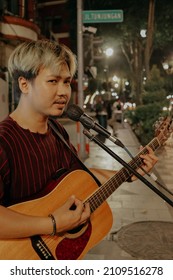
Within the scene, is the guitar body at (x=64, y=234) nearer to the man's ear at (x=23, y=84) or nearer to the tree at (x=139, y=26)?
the man's ear at (x=23, y=84)

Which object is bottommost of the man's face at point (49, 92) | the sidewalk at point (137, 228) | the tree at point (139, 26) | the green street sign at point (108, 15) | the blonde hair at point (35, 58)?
the sidewalk at point (137, 228)

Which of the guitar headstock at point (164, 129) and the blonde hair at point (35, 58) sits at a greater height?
the blonde hair at point (35, 58)

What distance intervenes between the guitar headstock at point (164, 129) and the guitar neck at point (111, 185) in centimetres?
6

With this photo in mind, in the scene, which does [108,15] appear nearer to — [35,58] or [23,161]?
[35,58]

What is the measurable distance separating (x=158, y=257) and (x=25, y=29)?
12590mm

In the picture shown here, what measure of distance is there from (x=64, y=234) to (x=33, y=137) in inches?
24.8

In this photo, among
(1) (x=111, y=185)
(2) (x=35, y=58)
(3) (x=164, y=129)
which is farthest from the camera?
(3) (x=164, y=129)

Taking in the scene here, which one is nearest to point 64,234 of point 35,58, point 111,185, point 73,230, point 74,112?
point 73,230

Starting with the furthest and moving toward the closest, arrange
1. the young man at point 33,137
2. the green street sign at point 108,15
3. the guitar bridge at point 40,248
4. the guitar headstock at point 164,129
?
the green street sign at point 108,15
the guitar headstock at point 164,129
the guitar bridge at point 40,248
the young man at point 33,137

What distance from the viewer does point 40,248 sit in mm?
2055

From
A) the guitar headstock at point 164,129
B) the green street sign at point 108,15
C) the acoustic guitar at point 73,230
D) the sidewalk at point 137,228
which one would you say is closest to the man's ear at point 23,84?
the acoustic guitar at point 73,230

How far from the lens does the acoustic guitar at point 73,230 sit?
1.99 metres

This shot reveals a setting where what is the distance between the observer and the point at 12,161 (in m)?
1.94

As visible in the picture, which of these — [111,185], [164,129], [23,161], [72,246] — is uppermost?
[164,129]
